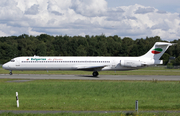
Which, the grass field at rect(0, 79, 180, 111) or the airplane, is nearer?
the grass field at rect(0, 79, 180, 111)

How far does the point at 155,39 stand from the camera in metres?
138

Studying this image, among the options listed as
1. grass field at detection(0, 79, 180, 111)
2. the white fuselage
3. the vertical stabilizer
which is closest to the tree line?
the vertical stabilizer

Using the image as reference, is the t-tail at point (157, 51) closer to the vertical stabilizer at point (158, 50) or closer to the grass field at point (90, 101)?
the vertical stabilizer at point (158, 50)

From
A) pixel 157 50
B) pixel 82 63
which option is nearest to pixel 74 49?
pixel 82 63

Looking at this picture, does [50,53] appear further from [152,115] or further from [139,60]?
[152,115]

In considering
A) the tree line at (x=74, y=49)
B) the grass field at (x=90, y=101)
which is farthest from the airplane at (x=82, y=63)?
the tree line at (x=74, y=49)

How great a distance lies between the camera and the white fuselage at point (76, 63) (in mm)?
41906

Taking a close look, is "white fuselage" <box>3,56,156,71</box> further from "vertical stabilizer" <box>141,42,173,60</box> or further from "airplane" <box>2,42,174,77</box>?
"vertical stabilizer" <box>141,42,173,60</box>

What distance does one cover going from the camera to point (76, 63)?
42.2m

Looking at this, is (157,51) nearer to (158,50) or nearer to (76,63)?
(158,50)

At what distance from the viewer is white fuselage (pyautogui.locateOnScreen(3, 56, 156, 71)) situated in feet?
137

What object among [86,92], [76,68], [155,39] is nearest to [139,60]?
[76,68]

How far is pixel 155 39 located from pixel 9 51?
255 ft

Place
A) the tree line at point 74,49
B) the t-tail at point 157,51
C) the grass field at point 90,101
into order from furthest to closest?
the tree line at point 74,49 → the t-tail at point 157,51 → the grass field at point 90,101
